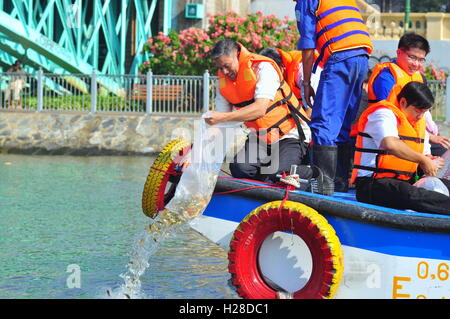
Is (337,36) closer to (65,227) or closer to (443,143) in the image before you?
(443,143)

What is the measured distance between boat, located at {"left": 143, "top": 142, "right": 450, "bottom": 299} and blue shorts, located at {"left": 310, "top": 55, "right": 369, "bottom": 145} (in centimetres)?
51

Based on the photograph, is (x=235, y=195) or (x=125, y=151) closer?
(x=235, y=195)

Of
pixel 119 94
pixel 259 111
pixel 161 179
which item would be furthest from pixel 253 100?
pixel 119 94

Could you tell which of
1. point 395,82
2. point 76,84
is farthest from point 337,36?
point 76,84

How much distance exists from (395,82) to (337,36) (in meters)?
0.77

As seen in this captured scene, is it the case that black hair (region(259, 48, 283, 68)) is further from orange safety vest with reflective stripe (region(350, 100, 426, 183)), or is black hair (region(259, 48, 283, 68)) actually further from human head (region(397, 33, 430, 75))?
orange safety vest with reflective stripe (region(350, 100, 426, 183))

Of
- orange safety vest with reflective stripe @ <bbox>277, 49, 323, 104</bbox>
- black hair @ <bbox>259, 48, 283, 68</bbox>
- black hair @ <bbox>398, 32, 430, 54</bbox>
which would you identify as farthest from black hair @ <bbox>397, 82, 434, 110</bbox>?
black hair @ <bbox>259, 48, 283, 68</bbox>

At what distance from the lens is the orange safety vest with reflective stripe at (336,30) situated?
6.02 metres

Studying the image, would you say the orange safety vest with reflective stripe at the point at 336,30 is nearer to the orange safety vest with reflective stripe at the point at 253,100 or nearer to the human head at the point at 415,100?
the orange safety vest with reflective stripe at the point at 253,100

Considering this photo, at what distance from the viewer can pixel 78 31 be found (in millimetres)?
23781

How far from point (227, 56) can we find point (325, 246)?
67.4 inches

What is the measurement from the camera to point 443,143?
682cm

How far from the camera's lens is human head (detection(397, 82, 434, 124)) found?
553 centimetres

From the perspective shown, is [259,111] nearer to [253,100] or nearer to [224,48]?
[253,100]
